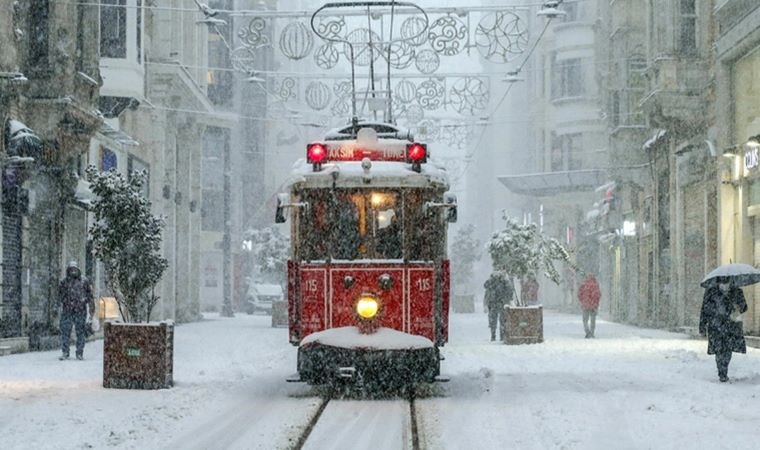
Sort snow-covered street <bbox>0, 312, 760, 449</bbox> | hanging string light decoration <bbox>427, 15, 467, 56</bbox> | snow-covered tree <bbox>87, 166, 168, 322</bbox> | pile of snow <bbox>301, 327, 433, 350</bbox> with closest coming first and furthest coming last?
snow-covered street <bbox>0, 312, 760, 449</bbox> < pile of snow <bbox>301, 327, 433, 350</bbox> < snow-covered tree <bbox>87, 166, 168, 322</bbox> < hanging string light decoration <bbox>427, 15, 467, 56</bbox>

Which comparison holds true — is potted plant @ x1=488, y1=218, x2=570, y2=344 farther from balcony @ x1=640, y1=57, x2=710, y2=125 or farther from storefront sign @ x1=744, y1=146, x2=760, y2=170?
storefront sign @ x1=744, y1=146, x2=760, y2=170

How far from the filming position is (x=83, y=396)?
15906mm

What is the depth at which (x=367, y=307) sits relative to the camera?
52.2ft

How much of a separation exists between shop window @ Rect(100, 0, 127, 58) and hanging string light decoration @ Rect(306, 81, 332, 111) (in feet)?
20.8

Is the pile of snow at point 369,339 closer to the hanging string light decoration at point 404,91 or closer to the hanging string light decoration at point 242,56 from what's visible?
the hanging string light decoration at point 242,56

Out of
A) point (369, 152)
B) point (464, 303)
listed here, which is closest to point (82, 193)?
point (369, 152)

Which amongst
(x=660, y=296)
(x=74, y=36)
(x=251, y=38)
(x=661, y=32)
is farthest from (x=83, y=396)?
(x=660, y=296)

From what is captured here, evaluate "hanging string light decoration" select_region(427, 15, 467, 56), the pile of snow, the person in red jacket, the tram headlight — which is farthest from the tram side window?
the person in red jacket

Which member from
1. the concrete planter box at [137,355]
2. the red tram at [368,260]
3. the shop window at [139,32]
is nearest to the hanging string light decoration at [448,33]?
the red tram at [368,260]

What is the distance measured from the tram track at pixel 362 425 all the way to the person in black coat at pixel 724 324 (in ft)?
16.1

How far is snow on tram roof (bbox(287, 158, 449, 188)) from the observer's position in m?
16.2

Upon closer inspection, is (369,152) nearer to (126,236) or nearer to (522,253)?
(126,236)

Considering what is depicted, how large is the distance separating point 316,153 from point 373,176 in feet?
2.60

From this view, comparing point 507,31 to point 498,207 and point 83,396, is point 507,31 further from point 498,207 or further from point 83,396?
point 498,207
